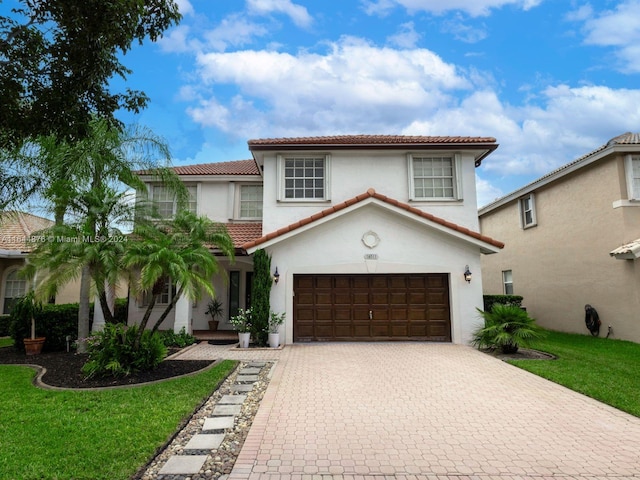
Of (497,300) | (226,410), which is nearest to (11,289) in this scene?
(226,410)

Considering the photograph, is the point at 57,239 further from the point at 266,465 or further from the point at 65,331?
the point at 266,465

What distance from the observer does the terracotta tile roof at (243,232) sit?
14.7m

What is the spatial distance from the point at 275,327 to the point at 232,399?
18.4ft

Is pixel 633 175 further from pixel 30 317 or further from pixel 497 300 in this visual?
pixel 30 317

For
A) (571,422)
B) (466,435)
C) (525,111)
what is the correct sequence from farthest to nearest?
(525,111) → (571,422) → (466,435)

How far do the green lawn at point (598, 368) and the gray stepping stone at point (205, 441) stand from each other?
691 centimetres

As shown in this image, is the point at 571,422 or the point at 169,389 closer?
the point at 571,422

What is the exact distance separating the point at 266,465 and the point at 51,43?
26.7 feet

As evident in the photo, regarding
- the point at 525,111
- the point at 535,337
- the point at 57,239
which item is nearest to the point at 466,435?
the point at 535,337

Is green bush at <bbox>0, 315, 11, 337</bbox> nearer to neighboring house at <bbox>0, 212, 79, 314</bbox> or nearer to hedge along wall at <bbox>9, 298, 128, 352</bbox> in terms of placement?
neighboring house at <bbox>0, 212, 79, 314</bbox>

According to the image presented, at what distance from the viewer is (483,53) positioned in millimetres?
14820

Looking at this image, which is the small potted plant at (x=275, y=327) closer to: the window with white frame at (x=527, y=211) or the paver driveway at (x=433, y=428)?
the paver driveway at (x=433, y=428)

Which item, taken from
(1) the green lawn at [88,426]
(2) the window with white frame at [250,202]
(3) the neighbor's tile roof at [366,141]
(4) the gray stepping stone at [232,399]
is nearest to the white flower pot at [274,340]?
(1) the green lawn at [88,426]

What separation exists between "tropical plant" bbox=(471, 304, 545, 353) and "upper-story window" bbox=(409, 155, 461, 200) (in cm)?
529
